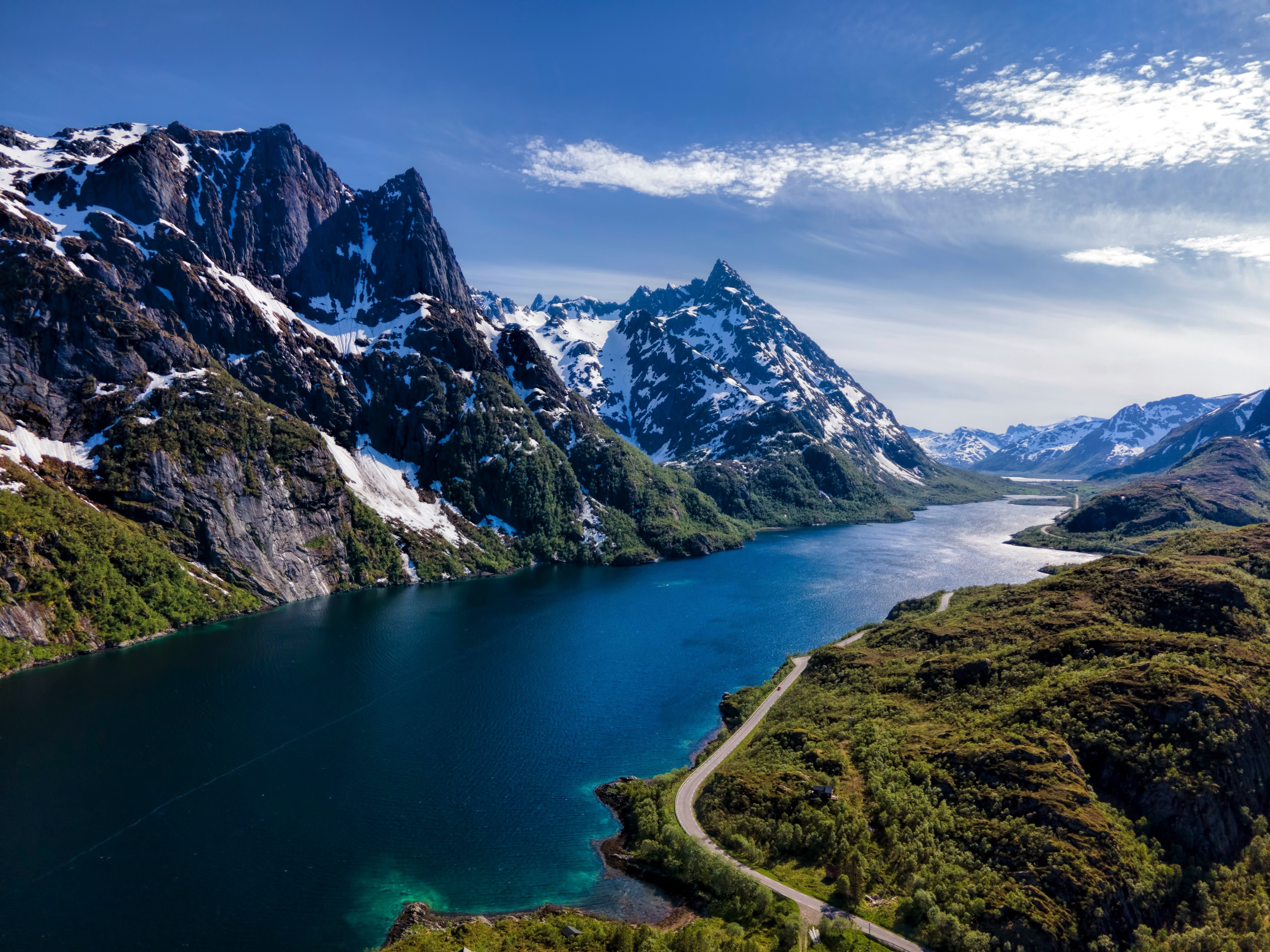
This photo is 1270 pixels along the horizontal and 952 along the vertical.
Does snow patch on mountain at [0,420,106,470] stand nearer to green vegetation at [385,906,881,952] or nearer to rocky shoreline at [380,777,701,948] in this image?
rocky shoreline at [380,777,701,948]

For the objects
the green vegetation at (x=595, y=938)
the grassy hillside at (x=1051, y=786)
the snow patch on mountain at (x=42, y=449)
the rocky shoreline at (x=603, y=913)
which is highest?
the snow patch on mountain at (x=42, y=449)

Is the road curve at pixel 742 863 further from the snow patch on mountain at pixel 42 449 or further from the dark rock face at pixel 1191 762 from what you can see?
the snow patch on mountain at pixel 42 449

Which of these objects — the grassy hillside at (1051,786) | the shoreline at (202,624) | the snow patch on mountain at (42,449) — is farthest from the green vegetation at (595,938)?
the snow patch on mountain at (42,449)

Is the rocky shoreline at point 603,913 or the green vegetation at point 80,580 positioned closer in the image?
the rocky shoreline at point 603,913

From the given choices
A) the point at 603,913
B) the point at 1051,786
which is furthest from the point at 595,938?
the point at 1051,786

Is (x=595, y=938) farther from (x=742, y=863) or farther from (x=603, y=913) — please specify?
(x=742, y=863)

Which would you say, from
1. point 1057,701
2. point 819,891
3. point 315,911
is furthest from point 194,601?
point 1057,701
